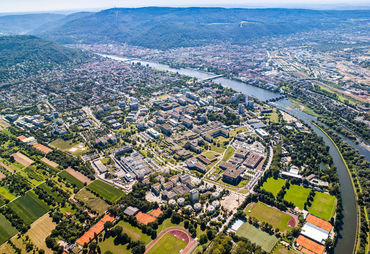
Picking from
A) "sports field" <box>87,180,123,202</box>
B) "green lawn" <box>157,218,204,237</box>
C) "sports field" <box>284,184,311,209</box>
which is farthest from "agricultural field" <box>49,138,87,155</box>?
"sports field" <box>284,184,311,209</box>

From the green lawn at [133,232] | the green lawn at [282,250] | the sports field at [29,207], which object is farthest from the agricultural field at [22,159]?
the green lawn at [282,250]

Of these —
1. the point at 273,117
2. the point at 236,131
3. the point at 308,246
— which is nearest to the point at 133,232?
the point at 308,246

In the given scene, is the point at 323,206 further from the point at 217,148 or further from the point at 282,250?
the point at 217,148

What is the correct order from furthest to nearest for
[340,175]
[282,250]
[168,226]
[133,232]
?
[340,175] → [168,226] → [133,232] → [282,250]

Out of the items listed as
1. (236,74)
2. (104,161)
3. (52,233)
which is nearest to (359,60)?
(236,74)

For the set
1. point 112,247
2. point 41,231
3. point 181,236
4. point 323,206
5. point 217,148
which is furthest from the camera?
point 217,148

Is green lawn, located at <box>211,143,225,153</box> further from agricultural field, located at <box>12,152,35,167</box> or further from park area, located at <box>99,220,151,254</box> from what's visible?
agricultural field, located at <box>12,152,35,167</box>
